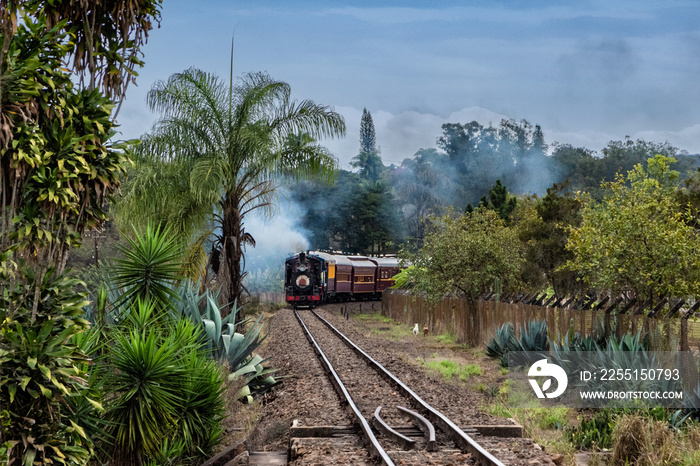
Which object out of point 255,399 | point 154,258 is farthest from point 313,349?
point 154,258

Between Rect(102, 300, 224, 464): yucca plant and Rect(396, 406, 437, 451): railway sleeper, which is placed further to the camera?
Rect(396, 406, 437, 451): railway sleeper

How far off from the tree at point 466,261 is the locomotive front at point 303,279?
16944 mm

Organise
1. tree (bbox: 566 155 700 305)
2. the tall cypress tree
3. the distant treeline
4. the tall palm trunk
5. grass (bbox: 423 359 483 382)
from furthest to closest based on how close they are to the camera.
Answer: the tall cypress tree → the distant treeline → the tall palm trunk → grass (bbox: 423 359 483 382) → tree (bbox: 566 155 700 305)

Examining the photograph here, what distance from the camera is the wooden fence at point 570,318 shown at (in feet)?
38.0

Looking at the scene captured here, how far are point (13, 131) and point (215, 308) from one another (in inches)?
265

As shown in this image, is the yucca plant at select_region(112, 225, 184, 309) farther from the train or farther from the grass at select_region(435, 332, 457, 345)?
the train

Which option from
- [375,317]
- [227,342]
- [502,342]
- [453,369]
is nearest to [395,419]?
[227,342]

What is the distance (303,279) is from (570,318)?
26.5 m

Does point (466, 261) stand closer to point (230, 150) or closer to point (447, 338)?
point (447, 338)

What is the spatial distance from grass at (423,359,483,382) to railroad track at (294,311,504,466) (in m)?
1.51

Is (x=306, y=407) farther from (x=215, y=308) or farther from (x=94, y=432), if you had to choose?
(x=94, y=432)

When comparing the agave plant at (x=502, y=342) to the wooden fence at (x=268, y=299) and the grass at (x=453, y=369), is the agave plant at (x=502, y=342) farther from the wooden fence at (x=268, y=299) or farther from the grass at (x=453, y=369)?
the wooden fence at (x=268, y=299)

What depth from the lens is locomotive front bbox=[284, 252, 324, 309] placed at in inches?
1580

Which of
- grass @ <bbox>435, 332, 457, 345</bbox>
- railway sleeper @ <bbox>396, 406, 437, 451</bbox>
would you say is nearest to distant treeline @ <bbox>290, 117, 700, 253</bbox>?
grass @ <bbox>435, 332, 457, 345</bbox>
